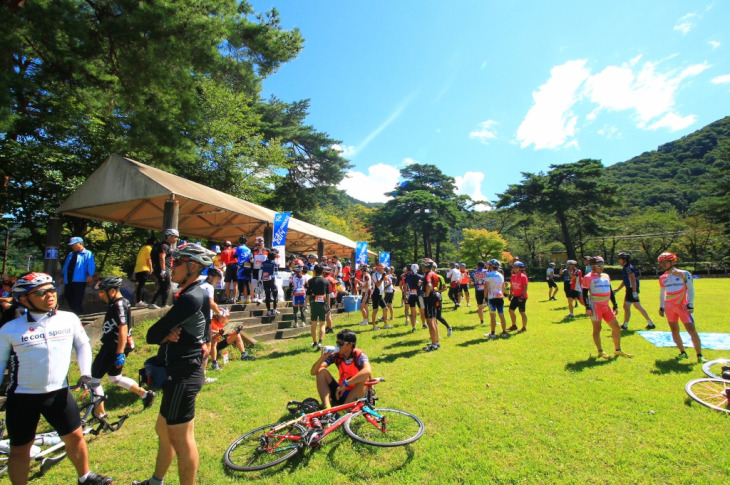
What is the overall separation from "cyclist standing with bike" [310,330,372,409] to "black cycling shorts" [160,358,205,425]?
5.88 feet

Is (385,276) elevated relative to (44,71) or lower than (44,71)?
lower

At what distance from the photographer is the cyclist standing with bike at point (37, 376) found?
9.19 feet

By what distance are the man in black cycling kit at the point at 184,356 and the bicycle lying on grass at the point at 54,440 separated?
0.96 metres

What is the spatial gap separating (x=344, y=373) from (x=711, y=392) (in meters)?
4.88

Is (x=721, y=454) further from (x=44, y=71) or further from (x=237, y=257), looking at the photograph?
(x=44, y=71)

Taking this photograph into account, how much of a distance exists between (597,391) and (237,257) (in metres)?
9.52

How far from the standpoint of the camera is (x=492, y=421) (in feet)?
13.4

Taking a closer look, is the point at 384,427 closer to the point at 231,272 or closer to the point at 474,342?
the point at 474,342

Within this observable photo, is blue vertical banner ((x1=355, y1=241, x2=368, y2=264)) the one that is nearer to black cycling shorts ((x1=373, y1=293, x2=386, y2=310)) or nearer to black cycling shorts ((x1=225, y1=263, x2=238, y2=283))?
black cycling shorts ((x1=373, y1=293, x2=386, y2=310))

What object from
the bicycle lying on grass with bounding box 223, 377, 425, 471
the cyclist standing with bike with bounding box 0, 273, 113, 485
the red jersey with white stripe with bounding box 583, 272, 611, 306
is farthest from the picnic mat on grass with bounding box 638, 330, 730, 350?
the cyclist standing with bike with bounding box 0, 273, 113, 485

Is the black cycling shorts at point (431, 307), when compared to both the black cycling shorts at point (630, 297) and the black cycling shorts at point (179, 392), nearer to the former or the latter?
the black cycling shorts at point (630, 297)

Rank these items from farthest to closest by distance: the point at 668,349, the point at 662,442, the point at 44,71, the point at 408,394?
1. the point at 44,71
2. the point at 668,349
3. the point at 408,394
4. the point at 662,442

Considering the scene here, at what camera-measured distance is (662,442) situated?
342 centimetres

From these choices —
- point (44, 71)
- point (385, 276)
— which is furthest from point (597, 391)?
point (44, 71)
